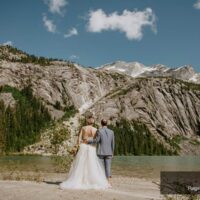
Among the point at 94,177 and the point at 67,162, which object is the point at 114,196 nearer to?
the point at 94,177

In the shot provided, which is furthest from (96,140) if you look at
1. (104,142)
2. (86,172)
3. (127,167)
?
(127,167)

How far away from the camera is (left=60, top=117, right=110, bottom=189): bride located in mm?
23953

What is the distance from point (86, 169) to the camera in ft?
80.5

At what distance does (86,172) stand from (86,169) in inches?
6.9

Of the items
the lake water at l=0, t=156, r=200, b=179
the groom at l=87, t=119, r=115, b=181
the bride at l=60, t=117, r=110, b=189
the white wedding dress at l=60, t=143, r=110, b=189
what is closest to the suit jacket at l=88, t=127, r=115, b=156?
the groom at l=87, t=119, r=115, b=181

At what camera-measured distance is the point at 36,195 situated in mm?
20500

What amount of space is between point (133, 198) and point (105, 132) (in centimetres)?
686

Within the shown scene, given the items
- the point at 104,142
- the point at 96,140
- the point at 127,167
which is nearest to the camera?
the point at 96,140

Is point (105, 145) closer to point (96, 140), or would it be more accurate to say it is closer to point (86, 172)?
point (96, 140)

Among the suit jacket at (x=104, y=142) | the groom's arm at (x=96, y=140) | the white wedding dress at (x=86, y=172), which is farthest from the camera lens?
the suit jacket at (x=104, y=142)

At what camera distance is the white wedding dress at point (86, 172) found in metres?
23.9

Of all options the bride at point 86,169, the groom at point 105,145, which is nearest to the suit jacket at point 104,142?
the groom at point 105,145

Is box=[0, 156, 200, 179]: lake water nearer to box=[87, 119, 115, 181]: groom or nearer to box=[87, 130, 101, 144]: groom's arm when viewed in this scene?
box=[87, 119, 115, 181]: groom

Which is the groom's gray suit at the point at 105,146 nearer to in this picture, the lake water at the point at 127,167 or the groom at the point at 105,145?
the groom at the point at 105,145
